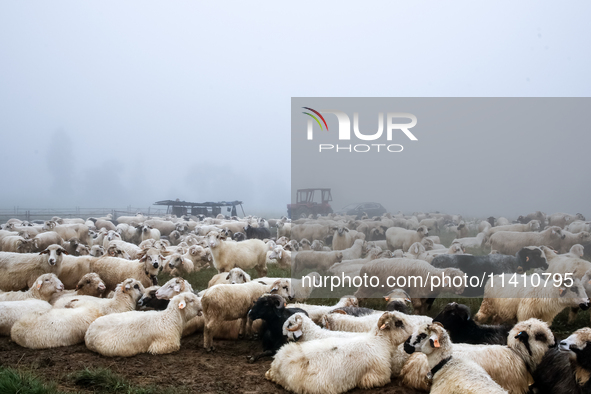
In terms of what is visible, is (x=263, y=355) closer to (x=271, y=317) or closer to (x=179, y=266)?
(x=271, y=317)

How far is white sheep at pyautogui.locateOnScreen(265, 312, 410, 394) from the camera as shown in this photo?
4.76 meters

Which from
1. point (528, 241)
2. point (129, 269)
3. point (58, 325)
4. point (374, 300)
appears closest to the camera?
point (58, 325)

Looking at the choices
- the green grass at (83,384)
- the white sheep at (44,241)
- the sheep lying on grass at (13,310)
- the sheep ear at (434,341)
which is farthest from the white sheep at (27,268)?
the sheep ear at (434,341)

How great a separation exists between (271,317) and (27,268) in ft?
21.5

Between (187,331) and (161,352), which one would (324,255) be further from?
(161,352)

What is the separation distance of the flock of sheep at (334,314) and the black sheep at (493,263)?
0.08 ft

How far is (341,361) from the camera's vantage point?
4.84 m

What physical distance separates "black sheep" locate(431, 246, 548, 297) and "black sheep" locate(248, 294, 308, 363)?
14.6 ft

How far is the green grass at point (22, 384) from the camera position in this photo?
4.73 m

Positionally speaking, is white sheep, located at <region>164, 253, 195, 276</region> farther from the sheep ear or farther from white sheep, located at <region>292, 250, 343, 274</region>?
the sheep ear

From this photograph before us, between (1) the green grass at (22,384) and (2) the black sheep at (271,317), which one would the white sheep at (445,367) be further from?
(1) the green grass at (22,384)

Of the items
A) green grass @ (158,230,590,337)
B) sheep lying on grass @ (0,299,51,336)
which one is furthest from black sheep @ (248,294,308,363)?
sheep lying on grass @ (0,299,51,336)

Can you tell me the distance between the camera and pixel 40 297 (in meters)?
8.06

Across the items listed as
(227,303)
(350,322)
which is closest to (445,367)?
(350,322)
